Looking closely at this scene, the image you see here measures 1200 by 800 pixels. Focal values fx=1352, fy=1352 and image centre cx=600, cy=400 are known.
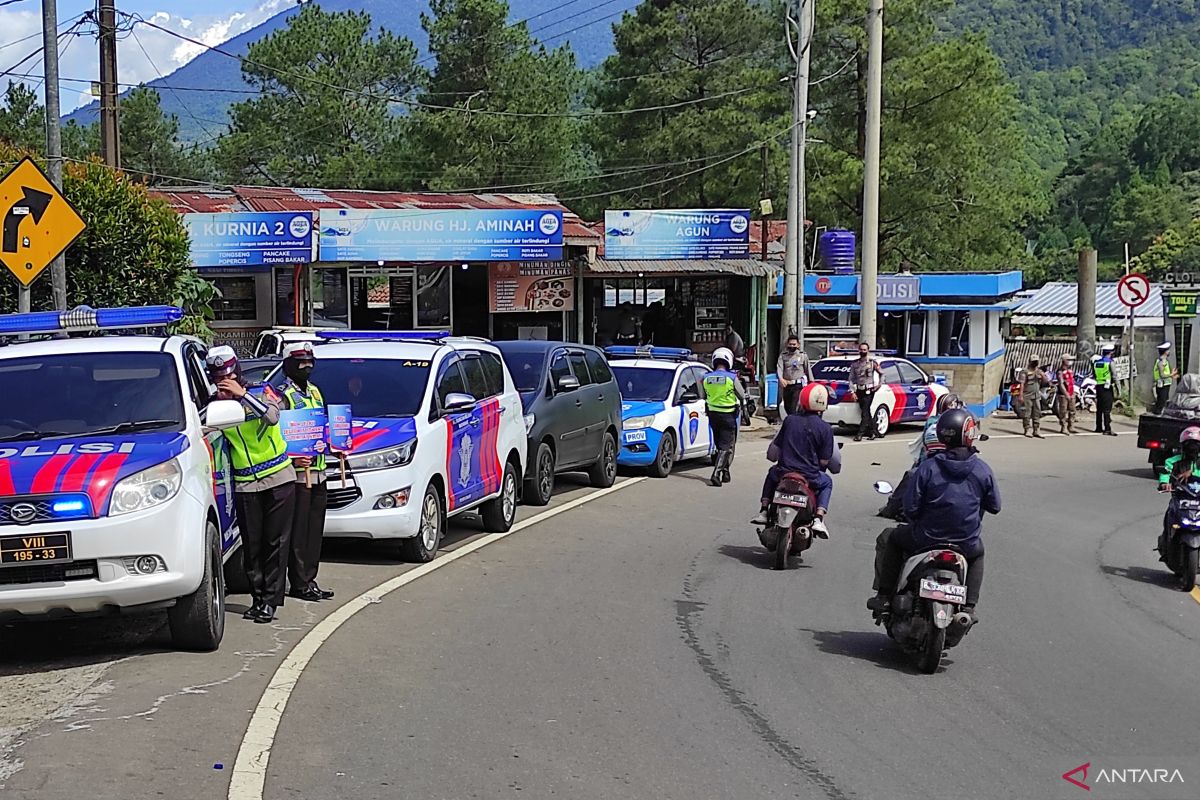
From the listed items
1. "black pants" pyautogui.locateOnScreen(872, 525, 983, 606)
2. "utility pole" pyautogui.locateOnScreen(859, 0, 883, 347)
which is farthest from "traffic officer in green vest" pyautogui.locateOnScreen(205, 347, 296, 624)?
"utility pole" pyautogui.locateOnScreen(859, 0, 883, 347)

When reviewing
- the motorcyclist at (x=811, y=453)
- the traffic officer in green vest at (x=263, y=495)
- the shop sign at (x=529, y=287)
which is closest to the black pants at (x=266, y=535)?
the traffic officer in green vest at (x=263, y=495)

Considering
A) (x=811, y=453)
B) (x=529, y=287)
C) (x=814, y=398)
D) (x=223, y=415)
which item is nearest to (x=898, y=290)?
(x=529, y=287)

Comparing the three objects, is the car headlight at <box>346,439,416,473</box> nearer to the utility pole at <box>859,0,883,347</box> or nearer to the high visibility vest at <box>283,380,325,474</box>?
the high visibility vest at <box>283,380,325,474</box>

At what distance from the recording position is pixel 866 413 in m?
25.8

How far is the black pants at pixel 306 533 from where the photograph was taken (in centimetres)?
931

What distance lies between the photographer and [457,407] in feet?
39.6

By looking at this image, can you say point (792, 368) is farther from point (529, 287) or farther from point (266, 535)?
point (266, 535)

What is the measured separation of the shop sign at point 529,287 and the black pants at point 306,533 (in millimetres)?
19717

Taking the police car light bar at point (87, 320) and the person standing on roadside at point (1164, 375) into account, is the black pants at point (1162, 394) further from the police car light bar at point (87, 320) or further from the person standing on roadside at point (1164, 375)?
the police car light bar at point (87, 320)

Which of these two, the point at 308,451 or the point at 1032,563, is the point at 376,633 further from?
the point at 1032,563

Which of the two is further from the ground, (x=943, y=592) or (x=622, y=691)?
(x=943, y=592)

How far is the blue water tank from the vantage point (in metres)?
35.5

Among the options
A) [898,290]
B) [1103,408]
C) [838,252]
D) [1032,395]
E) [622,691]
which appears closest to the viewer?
[622,691]

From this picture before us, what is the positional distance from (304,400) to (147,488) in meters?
2.03
